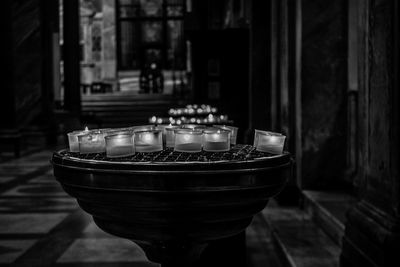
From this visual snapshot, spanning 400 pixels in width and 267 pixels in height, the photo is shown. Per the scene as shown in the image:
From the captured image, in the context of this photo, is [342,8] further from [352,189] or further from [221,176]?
[221,176]

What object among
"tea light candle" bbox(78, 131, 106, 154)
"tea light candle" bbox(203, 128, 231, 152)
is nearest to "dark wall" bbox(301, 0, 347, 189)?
"tea light candle" bbox(203, 128, 231, 152)

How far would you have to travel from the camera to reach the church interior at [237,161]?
2.12 m

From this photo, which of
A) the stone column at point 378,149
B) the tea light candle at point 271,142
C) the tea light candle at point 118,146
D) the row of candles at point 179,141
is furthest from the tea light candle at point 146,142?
the stone column at point 378,149

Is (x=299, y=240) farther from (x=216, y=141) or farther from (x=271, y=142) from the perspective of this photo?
(x=216, y=141)

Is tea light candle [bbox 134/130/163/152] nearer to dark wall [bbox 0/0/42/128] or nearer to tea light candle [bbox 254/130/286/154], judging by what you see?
tea light candle [bbox 254/130/286/154]

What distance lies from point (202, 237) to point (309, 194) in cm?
337

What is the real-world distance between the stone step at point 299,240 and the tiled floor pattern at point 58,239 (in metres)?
0.12

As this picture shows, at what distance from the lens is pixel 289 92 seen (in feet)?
19.8

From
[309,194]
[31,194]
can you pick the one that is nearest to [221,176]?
[309,194]

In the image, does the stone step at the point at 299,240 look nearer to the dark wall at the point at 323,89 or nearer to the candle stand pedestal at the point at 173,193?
the dark wall at the point at 323,89

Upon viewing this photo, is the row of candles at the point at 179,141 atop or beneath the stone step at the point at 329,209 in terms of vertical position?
Answer: atop

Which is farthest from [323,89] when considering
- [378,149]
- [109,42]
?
[109,42]

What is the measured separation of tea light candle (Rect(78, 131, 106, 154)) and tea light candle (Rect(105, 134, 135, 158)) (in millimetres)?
139

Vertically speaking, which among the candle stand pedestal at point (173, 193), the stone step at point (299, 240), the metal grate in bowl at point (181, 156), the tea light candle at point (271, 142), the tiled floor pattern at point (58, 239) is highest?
the tea light candle at point (271, 142)
